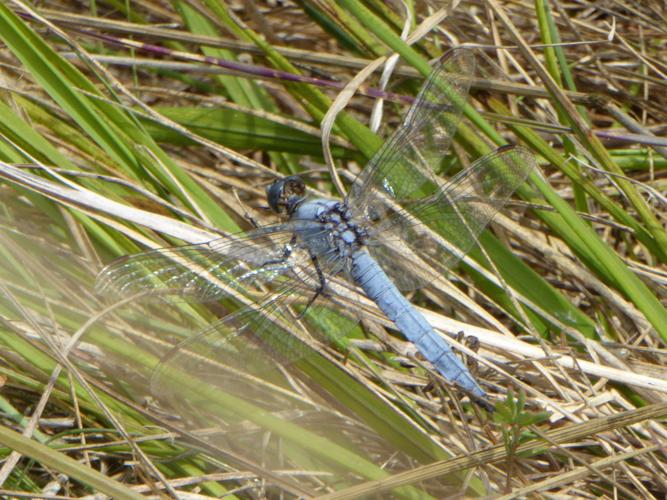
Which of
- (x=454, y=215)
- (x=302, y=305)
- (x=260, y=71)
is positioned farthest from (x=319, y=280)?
(x=260, y=71)

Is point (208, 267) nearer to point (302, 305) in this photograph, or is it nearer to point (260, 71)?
point (302, 305)

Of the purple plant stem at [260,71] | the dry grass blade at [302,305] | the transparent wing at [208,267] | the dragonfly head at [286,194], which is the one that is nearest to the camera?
the transparent wing at [208,267]

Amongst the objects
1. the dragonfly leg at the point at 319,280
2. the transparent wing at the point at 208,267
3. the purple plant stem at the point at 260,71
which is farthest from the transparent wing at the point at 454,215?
the purple plant stem at the point at 260,71

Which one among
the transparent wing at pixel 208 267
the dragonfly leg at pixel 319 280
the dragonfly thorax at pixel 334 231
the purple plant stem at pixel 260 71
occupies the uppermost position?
the purple plant stem at pixel 260 71

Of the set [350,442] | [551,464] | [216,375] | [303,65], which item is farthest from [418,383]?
[303,65]

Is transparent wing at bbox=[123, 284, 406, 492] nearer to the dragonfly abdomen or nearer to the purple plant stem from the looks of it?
the dragonfly abdomen

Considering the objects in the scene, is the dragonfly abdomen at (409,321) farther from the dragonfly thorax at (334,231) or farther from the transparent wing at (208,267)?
the transparent wing at (208,267)

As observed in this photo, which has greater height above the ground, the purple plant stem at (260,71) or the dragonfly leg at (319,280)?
the purple plant stem at (260,71)

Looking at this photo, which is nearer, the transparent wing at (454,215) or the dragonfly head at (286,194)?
the transparent wing at (454,215)
